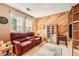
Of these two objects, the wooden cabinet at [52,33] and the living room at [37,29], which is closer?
the living room at [37,29]

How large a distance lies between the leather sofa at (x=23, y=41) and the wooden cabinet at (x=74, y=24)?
0.71 meters

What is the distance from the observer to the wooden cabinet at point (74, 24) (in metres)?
2.11

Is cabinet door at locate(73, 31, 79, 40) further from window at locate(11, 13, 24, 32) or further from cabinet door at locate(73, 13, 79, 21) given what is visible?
window at locate(11, 13, 24, 32)

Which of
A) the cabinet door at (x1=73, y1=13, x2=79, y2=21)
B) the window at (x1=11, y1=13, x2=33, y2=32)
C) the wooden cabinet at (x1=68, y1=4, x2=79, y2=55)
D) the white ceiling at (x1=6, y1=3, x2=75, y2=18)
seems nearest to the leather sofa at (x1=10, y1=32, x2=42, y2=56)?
the window at (x1=11, y1=13, x2=33, y2=32)

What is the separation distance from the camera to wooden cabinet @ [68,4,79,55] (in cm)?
211

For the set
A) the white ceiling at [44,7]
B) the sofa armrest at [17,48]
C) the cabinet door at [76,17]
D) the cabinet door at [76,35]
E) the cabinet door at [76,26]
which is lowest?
the sofa armrest at [17,48]

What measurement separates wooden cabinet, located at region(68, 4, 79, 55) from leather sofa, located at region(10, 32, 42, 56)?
709 mm

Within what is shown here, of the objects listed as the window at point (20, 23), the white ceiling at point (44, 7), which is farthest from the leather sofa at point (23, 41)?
the white ceiling at point (44, 7)

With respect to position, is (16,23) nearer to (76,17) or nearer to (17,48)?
(17,48)

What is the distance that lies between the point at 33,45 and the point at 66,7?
3.50 ft

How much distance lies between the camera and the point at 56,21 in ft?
7.29

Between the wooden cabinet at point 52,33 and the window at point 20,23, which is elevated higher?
the window at point 20,23

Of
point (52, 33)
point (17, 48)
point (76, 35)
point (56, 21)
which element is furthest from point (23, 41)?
point (76, 35)

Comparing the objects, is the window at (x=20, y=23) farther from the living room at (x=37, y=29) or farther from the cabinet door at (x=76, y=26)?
the cabinet door at (x=76, y=26)
